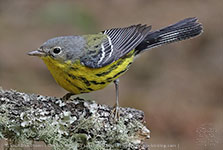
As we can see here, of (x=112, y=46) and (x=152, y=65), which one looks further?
(x=152, y=65)

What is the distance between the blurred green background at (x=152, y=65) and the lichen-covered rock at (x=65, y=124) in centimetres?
315

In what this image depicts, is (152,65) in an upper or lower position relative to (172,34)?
upper

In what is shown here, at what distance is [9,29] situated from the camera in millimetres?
9617

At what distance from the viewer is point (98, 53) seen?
5.54 metres

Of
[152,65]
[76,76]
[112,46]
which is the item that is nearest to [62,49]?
[76,76]

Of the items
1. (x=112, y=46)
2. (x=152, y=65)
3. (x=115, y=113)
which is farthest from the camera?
(x=152, y=65)

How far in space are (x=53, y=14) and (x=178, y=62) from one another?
314cm

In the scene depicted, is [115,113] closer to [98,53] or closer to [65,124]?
[65,124]

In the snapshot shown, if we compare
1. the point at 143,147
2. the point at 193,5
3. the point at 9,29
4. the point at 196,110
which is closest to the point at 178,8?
the point at 193,5

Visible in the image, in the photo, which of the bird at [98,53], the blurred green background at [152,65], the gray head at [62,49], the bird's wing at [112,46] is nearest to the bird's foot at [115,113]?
the bird at [98,53]

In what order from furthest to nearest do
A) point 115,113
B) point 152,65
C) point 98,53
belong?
point 152,65
point 98,53
point 115,113

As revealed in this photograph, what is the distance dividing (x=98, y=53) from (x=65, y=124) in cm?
151

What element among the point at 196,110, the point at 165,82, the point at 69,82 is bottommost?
the point at 69,82

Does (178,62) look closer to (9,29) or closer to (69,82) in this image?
(9,29)
